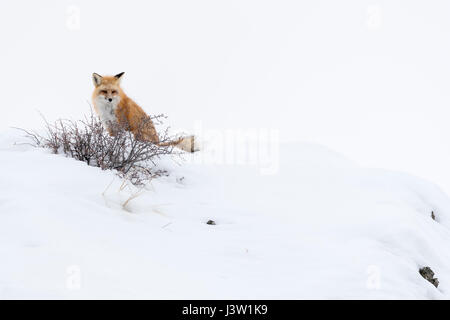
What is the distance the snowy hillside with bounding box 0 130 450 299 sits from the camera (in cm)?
338

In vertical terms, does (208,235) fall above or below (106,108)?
below

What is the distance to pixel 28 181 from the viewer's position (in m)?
4.76

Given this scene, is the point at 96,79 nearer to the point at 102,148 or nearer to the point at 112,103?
the point at 112,103

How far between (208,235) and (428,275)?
2.35m

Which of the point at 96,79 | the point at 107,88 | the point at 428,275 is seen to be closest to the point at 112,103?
the point at 107,88

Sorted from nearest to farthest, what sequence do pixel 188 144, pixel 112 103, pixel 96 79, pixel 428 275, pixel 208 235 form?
pixel 428 275, pixel 208 235, pixel 112 103, pixel 96 79, pixel 188 144

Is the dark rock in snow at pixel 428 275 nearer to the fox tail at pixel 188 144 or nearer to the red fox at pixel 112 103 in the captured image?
the red fox at pixel 112 103

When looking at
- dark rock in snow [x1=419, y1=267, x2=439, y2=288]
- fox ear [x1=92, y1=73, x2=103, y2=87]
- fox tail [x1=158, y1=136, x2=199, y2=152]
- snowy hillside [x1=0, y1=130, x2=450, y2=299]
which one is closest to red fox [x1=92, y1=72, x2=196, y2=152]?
fox ear [x1=92, y1=73, x2=103, y2=87]

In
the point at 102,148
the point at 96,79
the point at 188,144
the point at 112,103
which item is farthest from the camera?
the point at 188,144

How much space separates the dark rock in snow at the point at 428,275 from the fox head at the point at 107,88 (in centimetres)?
611

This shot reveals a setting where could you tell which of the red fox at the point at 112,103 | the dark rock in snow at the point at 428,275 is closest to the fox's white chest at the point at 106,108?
the red fox at the point at 112,103

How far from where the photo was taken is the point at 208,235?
4746 millimetres
